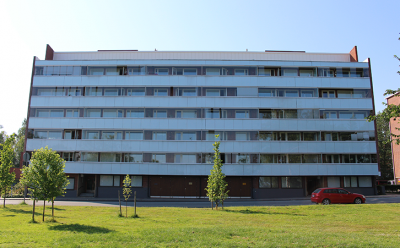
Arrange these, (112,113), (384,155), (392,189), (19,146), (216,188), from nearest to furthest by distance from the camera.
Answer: (216,188), (112,113), (392,189), (384,155), (19,146)

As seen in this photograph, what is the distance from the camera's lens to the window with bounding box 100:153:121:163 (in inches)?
1511

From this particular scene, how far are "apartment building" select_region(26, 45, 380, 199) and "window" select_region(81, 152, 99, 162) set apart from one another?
0.43 feet

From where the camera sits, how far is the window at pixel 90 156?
38.5 m

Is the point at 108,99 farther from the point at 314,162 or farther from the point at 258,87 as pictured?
the point at 314,162

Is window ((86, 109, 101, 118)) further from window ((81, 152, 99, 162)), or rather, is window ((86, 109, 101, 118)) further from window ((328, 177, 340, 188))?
window ((328, 177, 340, 188))

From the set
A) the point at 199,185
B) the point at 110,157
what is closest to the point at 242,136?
the point at 199,185

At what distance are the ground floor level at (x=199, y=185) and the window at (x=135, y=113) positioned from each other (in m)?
7.93

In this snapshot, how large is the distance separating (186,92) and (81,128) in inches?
577

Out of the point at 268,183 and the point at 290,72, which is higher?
the point at 290,72

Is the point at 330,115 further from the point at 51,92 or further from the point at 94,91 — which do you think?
the point at 51,92

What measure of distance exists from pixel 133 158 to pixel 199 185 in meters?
9.31

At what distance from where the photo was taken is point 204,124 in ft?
125

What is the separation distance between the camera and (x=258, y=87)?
129 feet

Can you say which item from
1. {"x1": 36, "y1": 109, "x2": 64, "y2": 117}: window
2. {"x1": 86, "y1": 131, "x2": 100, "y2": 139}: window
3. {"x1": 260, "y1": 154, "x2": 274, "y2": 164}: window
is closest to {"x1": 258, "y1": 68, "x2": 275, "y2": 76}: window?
{"x1": 260, "y1": 154, "x2": 274, "y2": 164}: window
